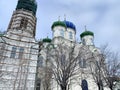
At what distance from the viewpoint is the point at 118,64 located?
61.6 feet

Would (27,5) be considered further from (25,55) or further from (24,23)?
(25,55)

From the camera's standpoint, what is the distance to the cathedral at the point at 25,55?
72.9 feet

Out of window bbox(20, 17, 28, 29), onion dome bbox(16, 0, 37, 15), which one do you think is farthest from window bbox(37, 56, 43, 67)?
onion dome bbox(16, 0, 37, 15)

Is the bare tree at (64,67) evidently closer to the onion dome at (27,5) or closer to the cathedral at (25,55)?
the cathedral at (25,55)

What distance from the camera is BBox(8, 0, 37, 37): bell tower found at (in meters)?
28.4

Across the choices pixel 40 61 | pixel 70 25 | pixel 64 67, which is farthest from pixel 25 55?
pixel 70 25

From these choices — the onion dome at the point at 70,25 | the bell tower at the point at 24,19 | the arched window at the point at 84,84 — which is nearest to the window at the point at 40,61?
the bell tower at the point at 24,19

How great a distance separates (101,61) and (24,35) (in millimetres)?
15379

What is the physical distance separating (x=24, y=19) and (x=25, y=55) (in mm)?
9191

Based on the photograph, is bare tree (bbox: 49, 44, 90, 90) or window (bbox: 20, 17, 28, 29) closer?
bare tree (bbox: 49, 44, 90, 90)

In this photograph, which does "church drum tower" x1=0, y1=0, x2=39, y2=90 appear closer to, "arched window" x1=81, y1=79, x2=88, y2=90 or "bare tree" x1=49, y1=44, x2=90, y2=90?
"bare tree" x1=49, y1=44, x2=90, y2=90

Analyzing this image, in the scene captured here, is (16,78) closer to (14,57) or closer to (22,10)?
(14,57)

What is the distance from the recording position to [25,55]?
81.9 feet

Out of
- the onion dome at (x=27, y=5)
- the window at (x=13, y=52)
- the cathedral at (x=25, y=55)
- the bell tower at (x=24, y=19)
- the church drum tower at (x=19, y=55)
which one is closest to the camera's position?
the church drum tower at (x=19, y=55)
